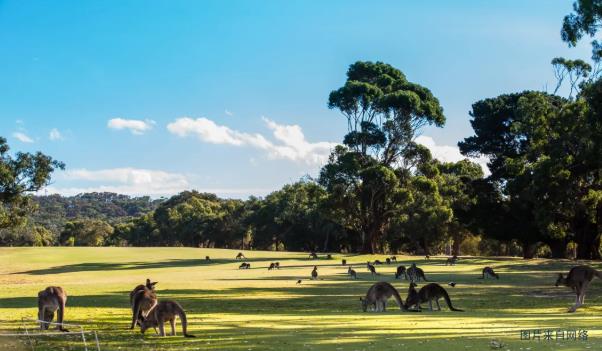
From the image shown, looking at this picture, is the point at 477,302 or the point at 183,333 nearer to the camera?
the point at 183,333

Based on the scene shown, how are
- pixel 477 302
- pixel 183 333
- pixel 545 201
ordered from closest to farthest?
1. pixel 183 333
2. pixel 477 302
3. pixel 545 201

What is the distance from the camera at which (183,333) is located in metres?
14.3

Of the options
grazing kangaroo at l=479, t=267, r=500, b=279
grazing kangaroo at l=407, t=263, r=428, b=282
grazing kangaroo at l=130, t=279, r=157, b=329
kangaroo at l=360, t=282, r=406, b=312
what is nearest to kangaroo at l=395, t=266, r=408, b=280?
grazing kangaroo at l=407, t=263, r=428, b=282

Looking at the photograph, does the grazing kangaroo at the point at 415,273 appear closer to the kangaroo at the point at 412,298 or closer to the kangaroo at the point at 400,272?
the kangaroo at the point at 400,272

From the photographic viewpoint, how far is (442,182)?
9431 cm

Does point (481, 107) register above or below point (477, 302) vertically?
above

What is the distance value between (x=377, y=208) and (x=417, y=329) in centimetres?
6898

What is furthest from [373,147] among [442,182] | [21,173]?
[21,173]

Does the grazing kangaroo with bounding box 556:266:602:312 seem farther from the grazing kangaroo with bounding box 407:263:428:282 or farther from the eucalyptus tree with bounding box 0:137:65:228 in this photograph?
the eucalyptus tree with bounding box 0:137:65:228

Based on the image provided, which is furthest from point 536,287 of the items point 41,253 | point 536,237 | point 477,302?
point 41,253

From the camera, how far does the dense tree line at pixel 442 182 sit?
4869cm

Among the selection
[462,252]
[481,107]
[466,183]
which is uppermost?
[481,107]

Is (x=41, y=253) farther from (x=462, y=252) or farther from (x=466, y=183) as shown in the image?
(x=462, y=252)

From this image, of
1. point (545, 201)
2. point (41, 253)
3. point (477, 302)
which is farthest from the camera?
point (41, 253)
